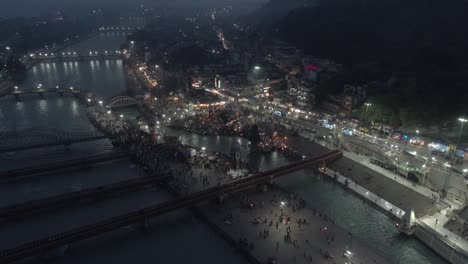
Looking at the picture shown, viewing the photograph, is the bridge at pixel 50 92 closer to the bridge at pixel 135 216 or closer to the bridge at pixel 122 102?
the bridge at pixel 122 102

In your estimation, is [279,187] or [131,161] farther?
[131,161]

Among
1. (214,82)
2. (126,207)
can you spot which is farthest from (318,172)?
(214,82)

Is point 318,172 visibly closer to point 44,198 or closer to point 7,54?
point 44,198

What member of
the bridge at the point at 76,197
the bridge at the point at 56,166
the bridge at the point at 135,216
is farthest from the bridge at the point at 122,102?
the bridge at the point at 135,216

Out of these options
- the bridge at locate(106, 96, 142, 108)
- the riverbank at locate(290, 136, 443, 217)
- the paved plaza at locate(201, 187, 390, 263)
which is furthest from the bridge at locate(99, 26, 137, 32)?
the paved plaza at locate(201, 187, 390, 263)

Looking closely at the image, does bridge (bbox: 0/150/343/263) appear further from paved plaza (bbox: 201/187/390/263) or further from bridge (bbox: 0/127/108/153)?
bridge (bbox: 0/127/108/153)

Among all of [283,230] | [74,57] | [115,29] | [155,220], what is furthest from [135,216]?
[115,29]
